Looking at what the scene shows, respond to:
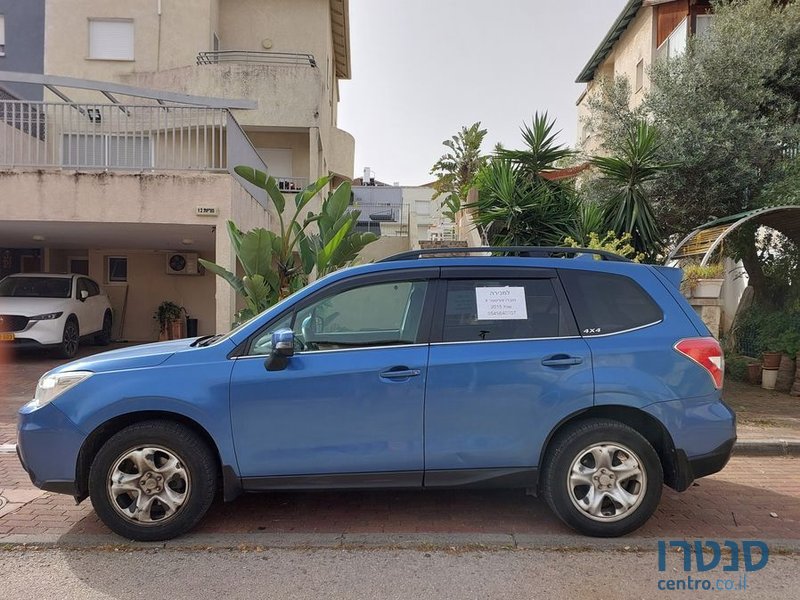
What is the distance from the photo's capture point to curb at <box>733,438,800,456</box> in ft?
19.2

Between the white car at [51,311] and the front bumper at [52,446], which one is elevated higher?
the white car at [51,311]

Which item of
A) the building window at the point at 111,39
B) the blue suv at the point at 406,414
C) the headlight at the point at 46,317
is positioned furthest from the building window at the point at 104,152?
the blue suv at the point at 406,414

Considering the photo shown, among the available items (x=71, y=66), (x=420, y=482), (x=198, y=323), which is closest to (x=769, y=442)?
(x=420, y=482)

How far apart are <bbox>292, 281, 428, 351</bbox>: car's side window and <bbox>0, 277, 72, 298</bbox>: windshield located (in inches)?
386

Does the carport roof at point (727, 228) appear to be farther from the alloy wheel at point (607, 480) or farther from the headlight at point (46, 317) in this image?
the headlight at point (46, 317)

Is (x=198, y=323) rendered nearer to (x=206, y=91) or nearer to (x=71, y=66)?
(x=206, y=91)

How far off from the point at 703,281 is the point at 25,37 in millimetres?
17909

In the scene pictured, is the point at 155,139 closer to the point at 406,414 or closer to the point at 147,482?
the point at 147,482

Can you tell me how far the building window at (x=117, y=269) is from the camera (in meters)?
15.1

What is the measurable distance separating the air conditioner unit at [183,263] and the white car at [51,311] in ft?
6.52

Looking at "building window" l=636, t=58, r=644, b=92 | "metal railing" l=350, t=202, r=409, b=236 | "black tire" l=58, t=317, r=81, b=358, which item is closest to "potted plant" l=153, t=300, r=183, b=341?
"black tire" l=58, t=317, r=81, b=358

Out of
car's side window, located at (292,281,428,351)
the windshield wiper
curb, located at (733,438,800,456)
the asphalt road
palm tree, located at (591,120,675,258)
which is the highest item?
palm tree, located at (591,120,675,258)

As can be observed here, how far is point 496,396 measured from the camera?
12.3 feet

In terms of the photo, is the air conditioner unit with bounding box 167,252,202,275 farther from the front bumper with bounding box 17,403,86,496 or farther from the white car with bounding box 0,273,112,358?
the front bumper with bounding box 17,403,86,496
